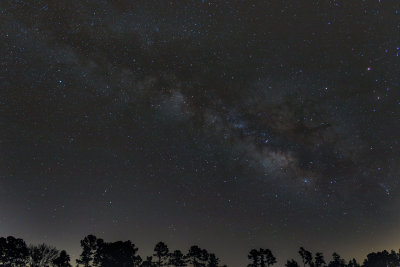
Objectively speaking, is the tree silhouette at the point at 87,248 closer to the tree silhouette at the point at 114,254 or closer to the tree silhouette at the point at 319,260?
the tree silhouette at the point at 114,254

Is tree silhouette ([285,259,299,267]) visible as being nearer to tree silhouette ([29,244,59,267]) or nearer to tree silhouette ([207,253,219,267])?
tree silhouette ([207,253,219,267])

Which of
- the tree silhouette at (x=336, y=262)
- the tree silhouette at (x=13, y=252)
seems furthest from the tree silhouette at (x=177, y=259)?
the tree silhouette at (x=336, y=262)

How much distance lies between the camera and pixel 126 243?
63375mm

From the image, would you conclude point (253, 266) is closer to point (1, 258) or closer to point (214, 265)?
point (214, 265)

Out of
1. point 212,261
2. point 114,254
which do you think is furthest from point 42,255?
point 212,261

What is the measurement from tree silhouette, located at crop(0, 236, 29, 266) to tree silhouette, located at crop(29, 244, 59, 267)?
54.3 inches

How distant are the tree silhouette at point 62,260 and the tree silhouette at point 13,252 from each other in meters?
6.52

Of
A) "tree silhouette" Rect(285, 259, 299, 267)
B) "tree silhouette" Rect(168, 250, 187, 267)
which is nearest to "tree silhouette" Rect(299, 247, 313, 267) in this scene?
"tree silhouette" Rect(285, 259, 299, 267)

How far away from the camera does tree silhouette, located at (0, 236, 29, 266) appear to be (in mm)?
56250

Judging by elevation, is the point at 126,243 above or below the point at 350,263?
above

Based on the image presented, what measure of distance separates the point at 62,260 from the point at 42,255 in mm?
4613

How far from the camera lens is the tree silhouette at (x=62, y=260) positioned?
5938cm

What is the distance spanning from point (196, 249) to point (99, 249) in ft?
91.7

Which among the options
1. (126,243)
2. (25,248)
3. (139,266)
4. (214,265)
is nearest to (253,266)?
(214,265)
